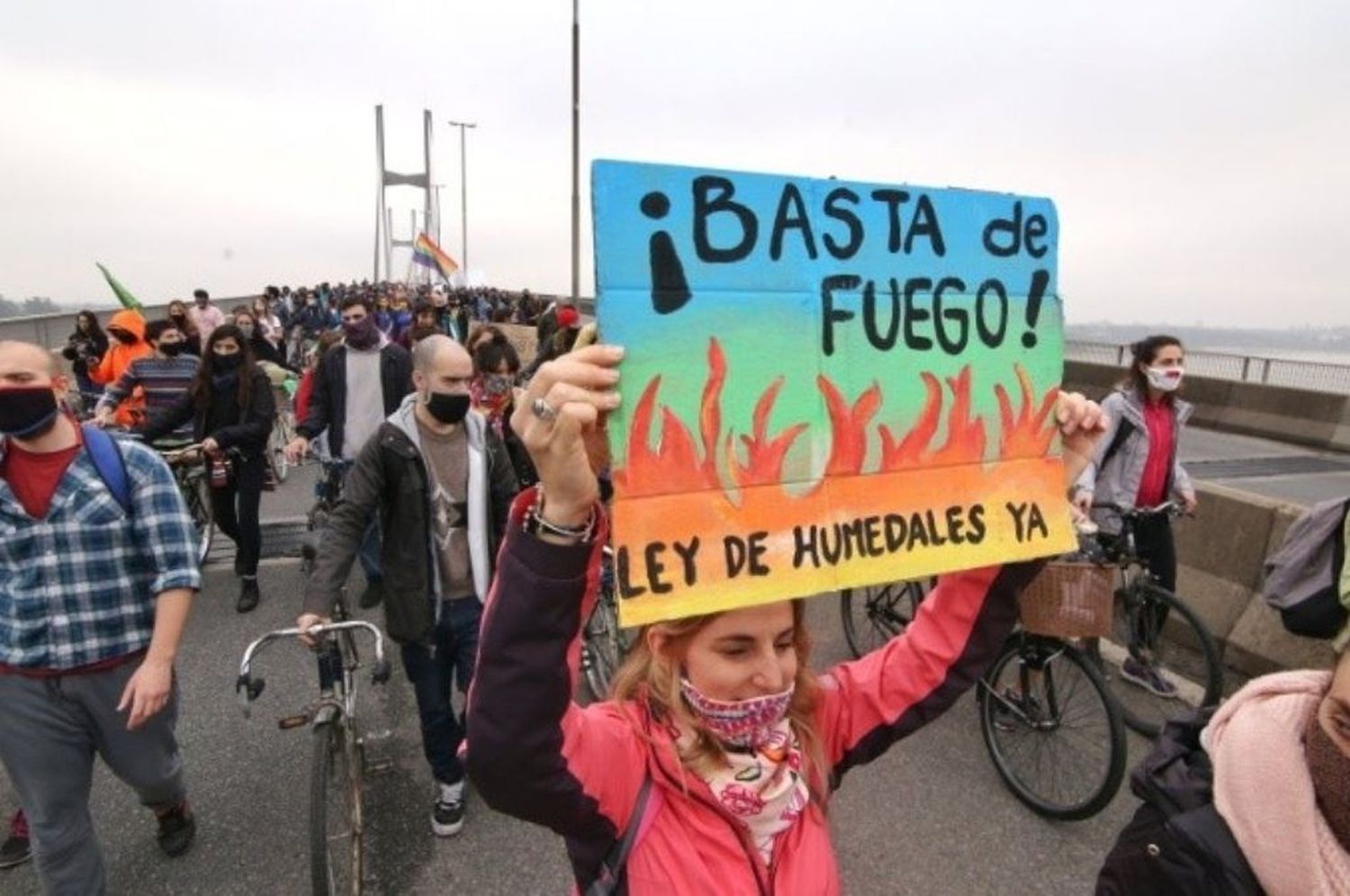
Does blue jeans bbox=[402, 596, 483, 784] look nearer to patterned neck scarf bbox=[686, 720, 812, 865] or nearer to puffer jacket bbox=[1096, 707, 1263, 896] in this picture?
patterned neck scarf bbox=[686, 720, 812, 865]

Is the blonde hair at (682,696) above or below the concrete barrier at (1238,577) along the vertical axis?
above

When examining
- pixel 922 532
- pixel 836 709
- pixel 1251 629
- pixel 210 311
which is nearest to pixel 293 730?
pixel 836 709

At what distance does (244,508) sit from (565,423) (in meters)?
5.14

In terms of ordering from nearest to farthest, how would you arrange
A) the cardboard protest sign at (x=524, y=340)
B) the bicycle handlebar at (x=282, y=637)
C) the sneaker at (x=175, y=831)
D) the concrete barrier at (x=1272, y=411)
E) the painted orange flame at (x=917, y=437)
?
the painted orange flame at (x=917, y=437), the bicycle handlebar at (x=282, y=637), the sneaker at (x=175, y=831), the concrete barrier at (x=1272, y=411), the cardboard protest sign at (x=524, y=340)

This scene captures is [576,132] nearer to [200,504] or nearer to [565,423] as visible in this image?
[200,504]

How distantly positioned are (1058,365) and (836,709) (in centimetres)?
85

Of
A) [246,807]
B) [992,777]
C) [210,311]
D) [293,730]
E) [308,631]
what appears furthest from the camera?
[210,311]

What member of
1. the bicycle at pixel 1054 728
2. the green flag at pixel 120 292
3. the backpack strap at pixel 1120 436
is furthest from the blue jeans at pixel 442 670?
the green flag at pixel 120 292

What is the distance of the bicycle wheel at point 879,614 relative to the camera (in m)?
4.67

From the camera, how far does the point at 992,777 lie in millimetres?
3586

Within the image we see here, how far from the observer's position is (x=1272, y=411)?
1378 centimetres

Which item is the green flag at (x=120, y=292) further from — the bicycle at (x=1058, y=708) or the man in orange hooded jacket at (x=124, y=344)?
the bicycle at (x=1058, y=708)

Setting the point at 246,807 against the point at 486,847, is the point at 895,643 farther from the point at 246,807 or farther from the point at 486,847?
the point at 246,807

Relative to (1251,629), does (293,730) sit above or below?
below
